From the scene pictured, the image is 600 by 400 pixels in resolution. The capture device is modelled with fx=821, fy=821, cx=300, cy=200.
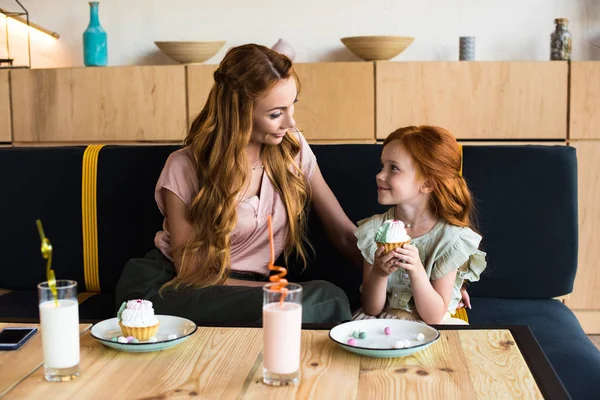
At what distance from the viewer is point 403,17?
14.3 ft

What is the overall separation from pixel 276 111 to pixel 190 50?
1.90 m

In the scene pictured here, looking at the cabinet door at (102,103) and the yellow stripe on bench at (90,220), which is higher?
the cabinet door at (102,103)

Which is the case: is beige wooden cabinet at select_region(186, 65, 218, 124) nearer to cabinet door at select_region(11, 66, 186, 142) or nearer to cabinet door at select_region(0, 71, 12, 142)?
cabinet door at select_region(11, 66, 186, 142)

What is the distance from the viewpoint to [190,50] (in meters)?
4.16

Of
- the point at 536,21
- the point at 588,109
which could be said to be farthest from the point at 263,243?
the point at 536,21

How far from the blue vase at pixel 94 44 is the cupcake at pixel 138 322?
9.37 feet

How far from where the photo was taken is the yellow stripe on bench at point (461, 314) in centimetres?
239

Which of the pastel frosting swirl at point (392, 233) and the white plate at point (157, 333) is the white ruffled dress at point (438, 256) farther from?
the white plate at point (157, 333)

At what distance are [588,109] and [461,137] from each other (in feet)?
1.99

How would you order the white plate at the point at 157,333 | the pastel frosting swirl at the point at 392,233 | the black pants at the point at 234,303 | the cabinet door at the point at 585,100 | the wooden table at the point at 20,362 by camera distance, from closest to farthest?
the wooden table at the point at 20,362 → the white plate at the point at 157,333 → the pastel frosting swirl at the point at 392,233 → the black pants at the point at 234,303 → the cabinet door at the point at 585,100

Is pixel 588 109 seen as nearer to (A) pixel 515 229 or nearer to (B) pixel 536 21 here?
(B) pixel 536 21

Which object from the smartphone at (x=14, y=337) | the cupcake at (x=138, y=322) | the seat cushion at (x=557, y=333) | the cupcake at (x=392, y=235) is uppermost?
the cupcake at (x=392, y=235)

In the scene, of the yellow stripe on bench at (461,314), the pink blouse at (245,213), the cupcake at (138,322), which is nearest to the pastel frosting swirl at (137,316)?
the cupcake at (138,322)

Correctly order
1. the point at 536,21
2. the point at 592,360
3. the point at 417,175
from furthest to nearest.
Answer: the point at 536,21, the point at 417,175, the point at 592,360
